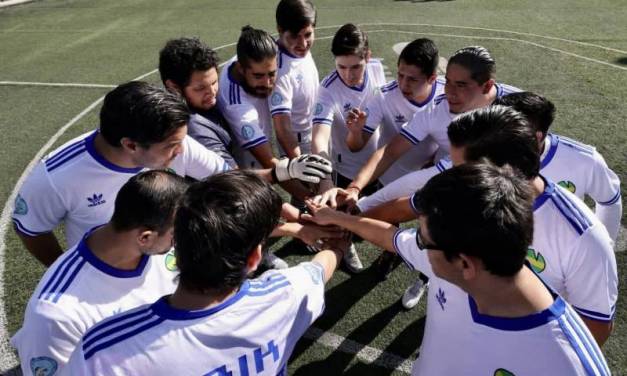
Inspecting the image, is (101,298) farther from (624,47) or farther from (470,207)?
(624,47)

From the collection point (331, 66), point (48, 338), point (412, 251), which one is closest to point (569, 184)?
point (412, 251)

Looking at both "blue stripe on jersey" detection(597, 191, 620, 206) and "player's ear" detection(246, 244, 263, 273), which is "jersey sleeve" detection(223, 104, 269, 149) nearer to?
"player's ear" detection(246, 244, 263, 273)

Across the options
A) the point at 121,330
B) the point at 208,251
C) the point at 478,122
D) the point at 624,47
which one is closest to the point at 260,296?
the point at 208,251

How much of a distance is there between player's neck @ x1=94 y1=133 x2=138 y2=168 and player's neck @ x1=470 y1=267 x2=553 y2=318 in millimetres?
2143

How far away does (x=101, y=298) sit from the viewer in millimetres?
2330

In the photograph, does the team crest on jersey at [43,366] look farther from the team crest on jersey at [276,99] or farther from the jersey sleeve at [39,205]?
the team crest on jersey at [276,99]

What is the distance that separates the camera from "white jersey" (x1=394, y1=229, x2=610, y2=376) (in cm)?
169

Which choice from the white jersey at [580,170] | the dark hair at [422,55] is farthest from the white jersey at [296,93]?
the white jersey at [580,170]

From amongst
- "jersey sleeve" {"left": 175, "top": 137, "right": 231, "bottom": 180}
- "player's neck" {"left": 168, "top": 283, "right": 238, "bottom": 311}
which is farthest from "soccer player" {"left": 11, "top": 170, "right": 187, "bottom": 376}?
"jersey sleeve" {"left": 175, "top": 137, "right": 231, "bottom": 180}

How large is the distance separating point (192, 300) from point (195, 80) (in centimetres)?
218

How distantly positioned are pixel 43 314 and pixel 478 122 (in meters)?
2.25

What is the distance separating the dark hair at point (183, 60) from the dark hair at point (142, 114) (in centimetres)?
73

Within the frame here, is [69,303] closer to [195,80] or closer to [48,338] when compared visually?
[48,338]

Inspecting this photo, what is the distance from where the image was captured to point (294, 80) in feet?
15.0
